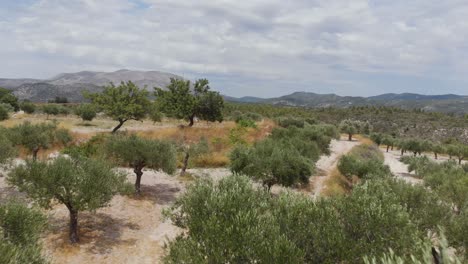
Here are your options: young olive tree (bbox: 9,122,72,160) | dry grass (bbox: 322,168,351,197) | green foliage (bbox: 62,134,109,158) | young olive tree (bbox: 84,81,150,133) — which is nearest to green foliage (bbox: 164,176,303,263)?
dry grass (bbox: 322,168,351,197)

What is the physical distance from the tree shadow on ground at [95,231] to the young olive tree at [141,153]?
6.99 meters

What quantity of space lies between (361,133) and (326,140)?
81939 millimetres

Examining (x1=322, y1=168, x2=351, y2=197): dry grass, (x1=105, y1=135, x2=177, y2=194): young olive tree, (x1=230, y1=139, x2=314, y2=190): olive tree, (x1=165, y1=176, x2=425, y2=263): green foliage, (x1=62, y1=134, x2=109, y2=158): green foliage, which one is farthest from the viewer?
(x1=62, y1=134, x2=109, y2=158): green foliage

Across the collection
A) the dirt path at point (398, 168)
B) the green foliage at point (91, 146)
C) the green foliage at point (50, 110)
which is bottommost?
the dirt path at point (398, 168)

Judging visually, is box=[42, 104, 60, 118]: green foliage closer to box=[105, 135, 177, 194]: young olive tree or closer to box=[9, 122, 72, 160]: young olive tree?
box=[9, 122, 72, 160]: young olive tree

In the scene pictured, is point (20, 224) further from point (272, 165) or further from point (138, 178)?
point (272, 165)

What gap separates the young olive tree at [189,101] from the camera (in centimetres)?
6812

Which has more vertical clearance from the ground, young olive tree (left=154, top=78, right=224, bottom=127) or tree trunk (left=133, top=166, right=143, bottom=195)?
young olive tree (left=154, top=78, right=224, bottom=127)

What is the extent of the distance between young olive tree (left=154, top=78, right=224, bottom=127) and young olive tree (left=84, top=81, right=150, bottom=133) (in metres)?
4.26

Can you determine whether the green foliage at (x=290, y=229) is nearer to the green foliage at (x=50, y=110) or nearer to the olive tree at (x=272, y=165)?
the olive tree at (x=272, y=165)

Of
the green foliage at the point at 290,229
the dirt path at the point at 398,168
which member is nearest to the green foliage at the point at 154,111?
the green foliage at the point at 290,229

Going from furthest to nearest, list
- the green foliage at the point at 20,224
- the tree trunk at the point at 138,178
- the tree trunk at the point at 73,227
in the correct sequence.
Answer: the tree trunk at the point at 138,178, the tree trunk at the point at 73,227, the green foliage at the point at 20,224

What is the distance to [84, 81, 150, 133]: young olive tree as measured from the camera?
207 feet

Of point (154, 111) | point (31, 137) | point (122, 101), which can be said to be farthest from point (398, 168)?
point (31, 137)
